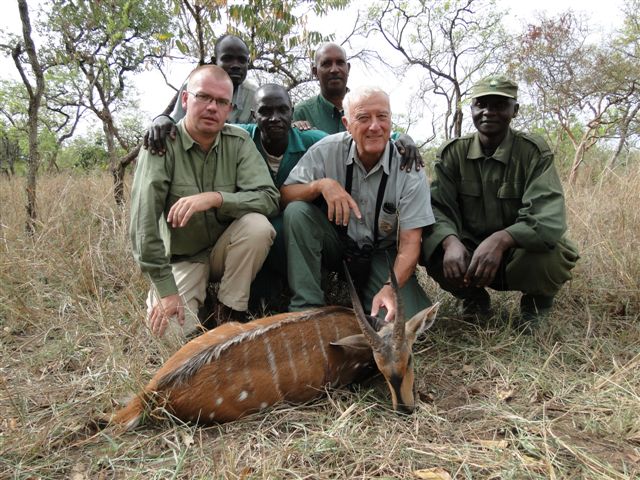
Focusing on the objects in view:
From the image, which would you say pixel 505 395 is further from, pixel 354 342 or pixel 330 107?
pixel 330 107

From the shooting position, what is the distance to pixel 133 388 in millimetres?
2631

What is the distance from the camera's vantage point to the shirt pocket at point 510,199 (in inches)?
151

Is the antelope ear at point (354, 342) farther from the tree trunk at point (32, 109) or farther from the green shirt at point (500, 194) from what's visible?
the tree trunk at point (32, 109)

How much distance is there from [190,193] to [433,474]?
2.40m

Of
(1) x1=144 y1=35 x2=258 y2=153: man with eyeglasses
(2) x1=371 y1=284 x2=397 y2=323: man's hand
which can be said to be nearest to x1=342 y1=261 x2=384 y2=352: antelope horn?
(2) x1=371 y1=284 x2=397 y2=323: man's hand

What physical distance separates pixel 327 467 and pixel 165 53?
9488 mm

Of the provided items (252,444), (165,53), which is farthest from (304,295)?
(165,53)

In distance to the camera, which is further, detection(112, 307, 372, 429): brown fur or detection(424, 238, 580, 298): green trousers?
detection(424, 238, 580, 298): green trousers

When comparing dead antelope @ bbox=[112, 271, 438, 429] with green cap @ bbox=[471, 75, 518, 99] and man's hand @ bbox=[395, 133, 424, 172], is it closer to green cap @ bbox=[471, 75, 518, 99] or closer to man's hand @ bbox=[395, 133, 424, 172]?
man's hand @ bbox=[395, 133, 424, 172]

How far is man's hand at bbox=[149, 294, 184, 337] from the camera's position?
321 cm

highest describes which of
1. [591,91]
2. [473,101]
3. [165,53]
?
[165,53]

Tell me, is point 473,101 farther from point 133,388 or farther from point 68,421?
point 68,421

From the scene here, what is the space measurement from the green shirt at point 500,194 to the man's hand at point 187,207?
160 centimetres

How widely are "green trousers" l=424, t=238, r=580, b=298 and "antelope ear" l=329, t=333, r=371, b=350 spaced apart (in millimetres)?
1168
